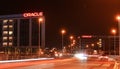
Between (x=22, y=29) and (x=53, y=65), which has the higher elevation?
(x=22, y=29)

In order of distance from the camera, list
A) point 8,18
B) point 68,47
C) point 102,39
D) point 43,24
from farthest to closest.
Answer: point 68,47 → point 102,39 → point 8,18 → point 43,24

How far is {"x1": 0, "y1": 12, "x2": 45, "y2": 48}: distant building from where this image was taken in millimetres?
151625

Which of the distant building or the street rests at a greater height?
the distant building

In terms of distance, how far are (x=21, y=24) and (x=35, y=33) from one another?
414 inches

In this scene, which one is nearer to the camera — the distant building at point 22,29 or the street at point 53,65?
the street at point 53,65

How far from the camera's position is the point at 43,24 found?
151625mm

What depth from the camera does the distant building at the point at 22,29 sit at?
151625mm

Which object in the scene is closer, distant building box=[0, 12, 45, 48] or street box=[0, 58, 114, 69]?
street box=[0, 58, 114, 69]

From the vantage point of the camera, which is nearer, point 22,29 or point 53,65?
point 53,65

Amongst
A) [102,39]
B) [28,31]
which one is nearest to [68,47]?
[102,39]

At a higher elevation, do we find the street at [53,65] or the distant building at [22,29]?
the distant building at [22,29]

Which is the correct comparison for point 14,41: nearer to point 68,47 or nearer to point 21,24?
point 21,24

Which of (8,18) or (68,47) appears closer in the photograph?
(8,18)

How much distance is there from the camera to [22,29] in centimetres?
15588
